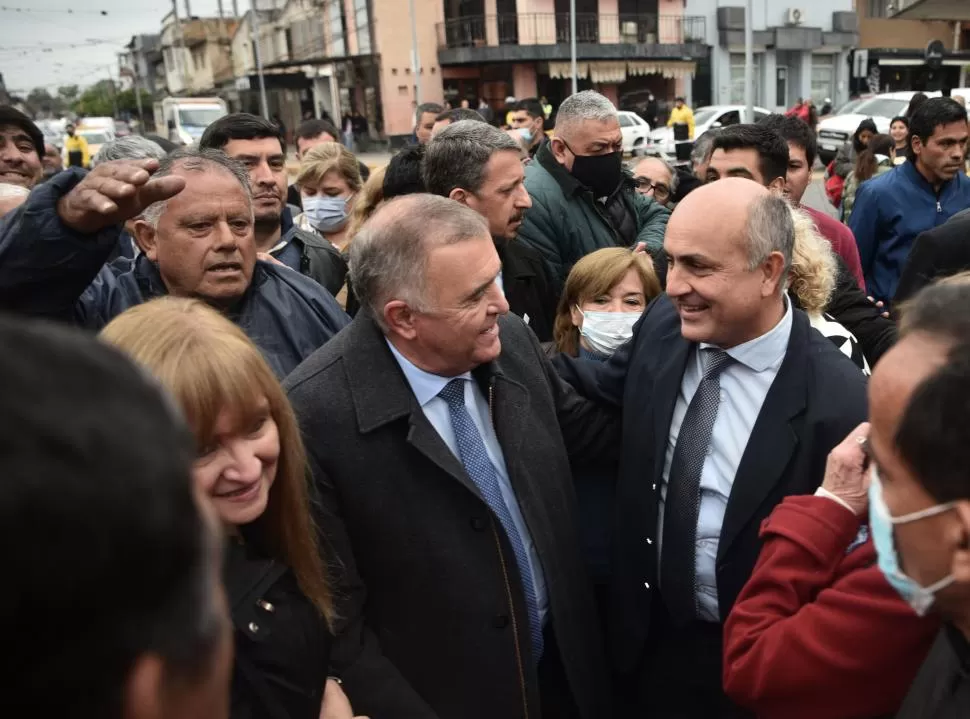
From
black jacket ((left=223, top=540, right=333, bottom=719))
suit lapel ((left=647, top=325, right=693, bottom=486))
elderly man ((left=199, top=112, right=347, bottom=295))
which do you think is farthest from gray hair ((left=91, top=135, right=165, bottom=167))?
black jacket ((left=223, top=540, right=333, bottom=719))

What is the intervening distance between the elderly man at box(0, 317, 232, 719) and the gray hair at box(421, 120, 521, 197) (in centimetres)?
282

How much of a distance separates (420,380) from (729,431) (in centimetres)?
84

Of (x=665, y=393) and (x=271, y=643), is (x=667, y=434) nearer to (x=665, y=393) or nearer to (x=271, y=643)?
(x=665, y=393)

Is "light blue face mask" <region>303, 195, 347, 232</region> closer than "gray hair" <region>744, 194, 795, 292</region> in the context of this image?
Answer: No

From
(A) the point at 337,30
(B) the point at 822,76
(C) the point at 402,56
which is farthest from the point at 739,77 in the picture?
(A) the point at 337,30

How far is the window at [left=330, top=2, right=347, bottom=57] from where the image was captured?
35844 mm

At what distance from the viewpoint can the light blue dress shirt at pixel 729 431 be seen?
215 centimetres

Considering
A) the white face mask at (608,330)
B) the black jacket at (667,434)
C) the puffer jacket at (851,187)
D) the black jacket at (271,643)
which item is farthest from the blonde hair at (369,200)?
the puffer jacket at (851,187)

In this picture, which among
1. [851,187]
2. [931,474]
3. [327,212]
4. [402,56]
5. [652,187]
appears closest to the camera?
[931,474]

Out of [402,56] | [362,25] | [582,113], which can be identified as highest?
[362,25]

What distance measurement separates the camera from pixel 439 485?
2031 mm

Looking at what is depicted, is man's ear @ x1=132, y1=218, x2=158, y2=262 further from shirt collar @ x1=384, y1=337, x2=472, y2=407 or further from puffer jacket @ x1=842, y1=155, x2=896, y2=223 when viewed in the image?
puffer jacket @ x1=842, y1=155, x2=896, y2=223

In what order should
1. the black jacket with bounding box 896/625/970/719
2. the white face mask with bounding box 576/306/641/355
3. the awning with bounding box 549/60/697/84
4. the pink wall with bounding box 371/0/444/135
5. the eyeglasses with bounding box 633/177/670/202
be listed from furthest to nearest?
1. the awning with bounding box 549/60/697/84
2. the pink wall with bounding box 371/0/444/135
3. the eyeglasses with bounding box 633/177/670/202
4. the white face mask with bounding box 576/306/641/355
5. the black jacket with bounding box 896/625/970/719

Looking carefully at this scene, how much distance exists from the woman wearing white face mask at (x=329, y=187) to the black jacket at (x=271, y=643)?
3.60 metres
